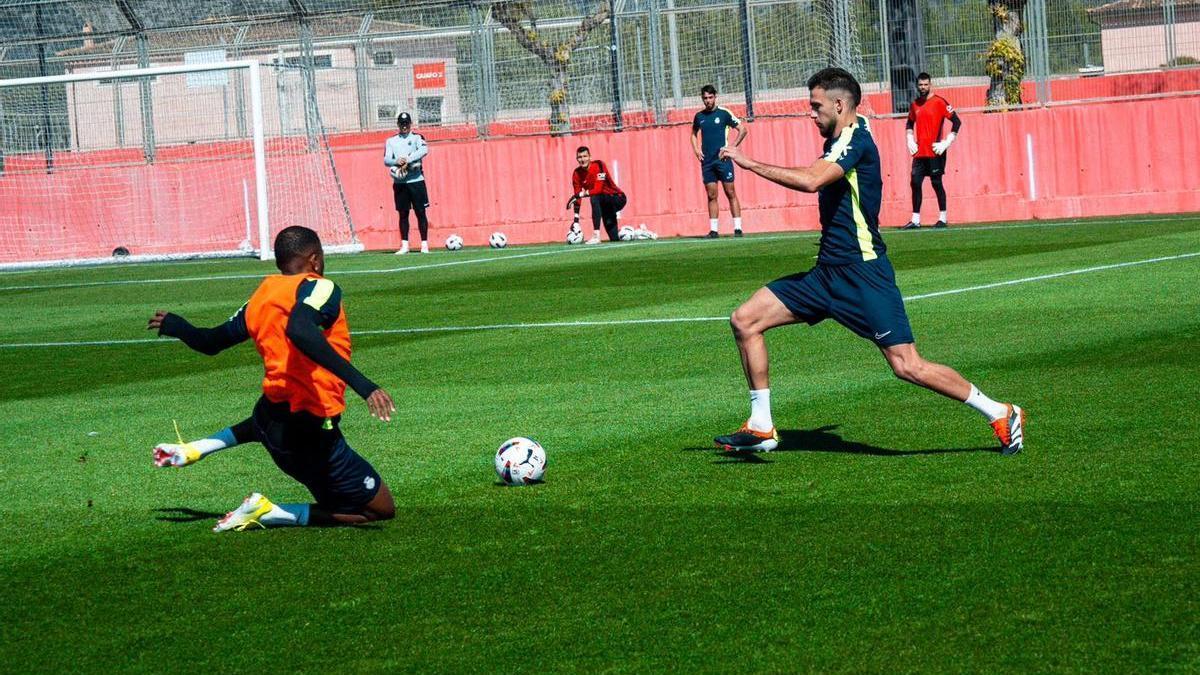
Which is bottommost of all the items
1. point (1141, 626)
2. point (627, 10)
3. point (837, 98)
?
point (1141, 626)

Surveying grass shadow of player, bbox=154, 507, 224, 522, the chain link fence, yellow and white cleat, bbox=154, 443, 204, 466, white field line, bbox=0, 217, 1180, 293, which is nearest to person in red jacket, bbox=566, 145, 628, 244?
white field line, bbox=0, 217, 1180, 293

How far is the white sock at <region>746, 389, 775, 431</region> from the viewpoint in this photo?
770 cm

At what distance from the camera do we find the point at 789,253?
66.6 feet

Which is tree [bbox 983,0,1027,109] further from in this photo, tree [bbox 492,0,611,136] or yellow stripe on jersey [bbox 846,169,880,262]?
yellow stripe on jersey [bbox 846,169,880,262]

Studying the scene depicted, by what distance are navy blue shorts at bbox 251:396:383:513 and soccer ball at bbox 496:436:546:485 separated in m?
0.80

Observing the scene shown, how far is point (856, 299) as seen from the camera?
7.68 metres

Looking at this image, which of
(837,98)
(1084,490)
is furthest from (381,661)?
(837,98)

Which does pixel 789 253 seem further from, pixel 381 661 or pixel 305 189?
pixel 381 661

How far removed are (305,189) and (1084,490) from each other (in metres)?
22.7

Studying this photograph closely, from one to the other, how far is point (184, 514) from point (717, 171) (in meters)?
18.0

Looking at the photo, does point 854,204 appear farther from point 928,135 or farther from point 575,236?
point 575,236

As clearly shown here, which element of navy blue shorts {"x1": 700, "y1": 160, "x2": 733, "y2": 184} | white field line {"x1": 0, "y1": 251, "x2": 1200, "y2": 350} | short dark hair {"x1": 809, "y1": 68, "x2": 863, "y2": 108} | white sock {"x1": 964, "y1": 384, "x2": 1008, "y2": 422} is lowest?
white sock {"x1": 964, "y1": 384, "x2": 1008, "y2": 422}

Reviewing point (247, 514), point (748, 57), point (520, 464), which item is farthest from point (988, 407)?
point (748, 57)

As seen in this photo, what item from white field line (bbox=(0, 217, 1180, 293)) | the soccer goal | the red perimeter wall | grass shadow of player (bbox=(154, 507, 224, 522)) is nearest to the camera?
grass shadow of player (bbox=(154, 507, 224, 522))
